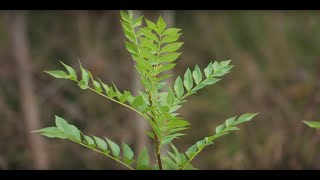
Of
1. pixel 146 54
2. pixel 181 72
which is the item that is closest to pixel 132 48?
pixel 146 54

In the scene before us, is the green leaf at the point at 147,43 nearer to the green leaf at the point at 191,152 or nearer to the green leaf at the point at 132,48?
the green leaf at the point at 132,48

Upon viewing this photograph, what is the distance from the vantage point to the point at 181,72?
6.62 meters

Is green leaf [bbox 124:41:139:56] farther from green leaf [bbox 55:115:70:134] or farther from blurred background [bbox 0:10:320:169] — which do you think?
blurred background [bbox 0:10:320:169]

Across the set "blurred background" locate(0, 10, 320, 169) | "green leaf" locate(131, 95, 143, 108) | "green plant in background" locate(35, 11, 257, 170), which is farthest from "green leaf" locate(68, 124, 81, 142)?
"blurred background" locate(0, 10, 320, 169)

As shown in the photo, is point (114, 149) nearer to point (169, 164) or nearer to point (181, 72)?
point (169, 164)

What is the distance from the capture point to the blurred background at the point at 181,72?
508cm

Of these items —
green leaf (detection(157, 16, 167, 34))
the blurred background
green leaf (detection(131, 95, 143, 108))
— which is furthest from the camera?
the blurred background

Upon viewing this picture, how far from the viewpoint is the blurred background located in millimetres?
5078

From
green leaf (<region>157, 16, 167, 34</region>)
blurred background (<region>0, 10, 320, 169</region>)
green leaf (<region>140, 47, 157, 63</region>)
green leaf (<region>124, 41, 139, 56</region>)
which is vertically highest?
green leaf (<region>157, 16, 167, 34</region>)

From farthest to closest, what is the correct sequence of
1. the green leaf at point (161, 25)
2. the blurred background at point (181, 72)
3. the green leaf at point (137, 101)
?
1. the blurred background at point (181, 72)
2. the green leaf at point (161, 25)
3. the green leaf at point (137, 101)

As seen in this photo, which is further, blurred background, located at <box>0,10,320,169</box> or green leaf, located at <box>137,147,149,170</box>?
blurred background, located at <box>0,10,320,169</box>

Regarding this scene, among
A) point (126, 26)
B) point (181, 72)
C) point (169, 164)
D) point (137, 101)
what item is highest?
point (126, 26)

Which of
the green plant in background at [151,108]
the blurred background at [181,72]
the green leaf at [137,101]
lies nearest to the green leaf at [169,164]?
the green plant in background at [151,108]

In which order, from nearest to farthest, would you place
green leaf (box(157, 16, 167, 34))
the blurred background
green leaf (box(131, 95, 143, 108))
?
green leaf (box(131, 95, 143, 108)) → green leaf (box(157, 16, 167, 34)) → the blurred background
